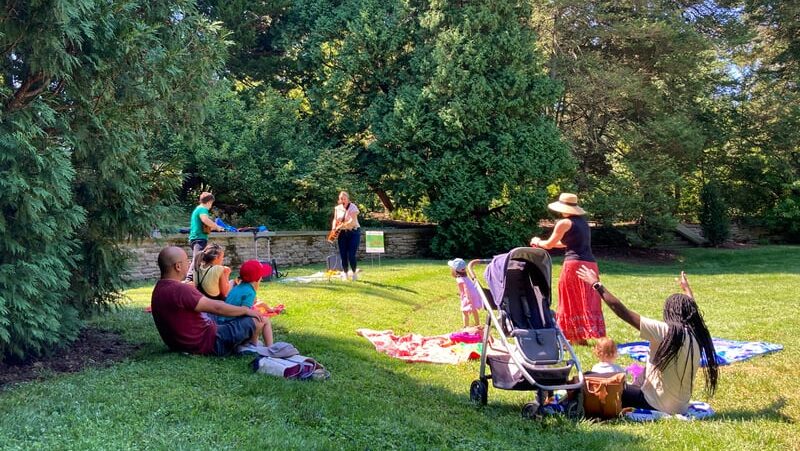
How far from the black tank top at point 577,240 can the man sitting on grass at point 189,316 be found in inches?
143

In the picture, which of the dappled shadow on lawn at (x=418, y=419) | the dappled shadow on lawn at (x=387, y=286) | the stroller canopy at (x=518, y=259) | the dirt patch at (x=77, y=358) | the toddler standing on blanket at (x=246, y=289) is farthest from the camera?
the dappled shadow on lawn at (x=387, y=286)

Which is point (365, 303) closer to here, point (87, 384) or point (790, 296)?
point (87, 384)

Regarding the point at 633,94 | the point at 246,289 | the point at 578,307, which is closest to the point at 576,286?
the point at 578,307

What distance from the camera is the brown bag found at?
4.87 meters

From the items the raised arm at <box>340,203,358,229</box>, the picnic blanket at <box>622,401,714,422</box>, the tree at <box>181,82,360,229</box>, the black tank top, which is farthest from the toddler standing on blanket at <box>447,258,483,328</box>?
the tree at <box>181,82,360,229</box>

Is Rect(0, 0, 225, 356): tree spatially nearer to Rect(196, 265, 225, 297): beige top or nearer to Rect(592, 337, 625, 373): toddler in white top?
Rect(196, 265, 225, 297): beige top

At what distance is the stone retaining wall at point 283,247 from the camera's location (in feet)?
50.4

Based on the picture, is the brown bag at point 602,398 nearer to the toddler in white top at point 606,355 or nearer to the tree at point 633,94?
the toddler in white top at point 606,355

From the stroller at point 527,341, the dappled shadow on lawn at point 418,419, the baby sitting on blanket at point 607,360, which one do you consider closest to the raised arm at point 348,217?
the dappled shadow on lawn at point 418,419

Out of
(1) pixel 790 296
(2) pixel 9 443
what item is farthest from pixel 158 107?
(1) pixel 790 296

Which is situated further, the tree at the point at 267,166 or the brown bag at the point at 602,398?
the tree at the point at 267,166

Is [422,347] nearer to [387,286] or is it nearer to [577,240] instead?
[577,240]

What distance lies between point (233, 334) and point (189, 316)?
1.41 ft

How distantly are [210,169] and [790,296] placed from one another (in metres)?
14.3
